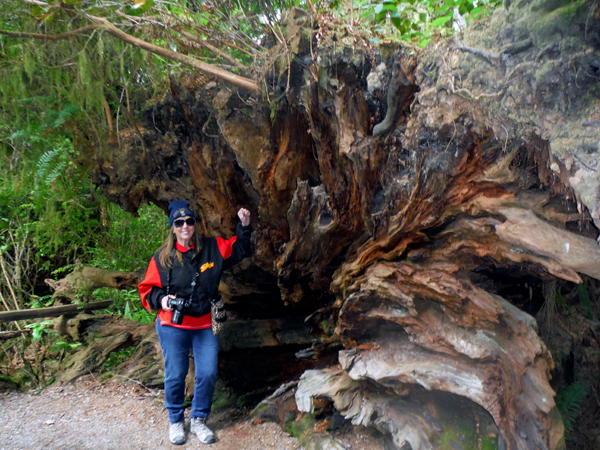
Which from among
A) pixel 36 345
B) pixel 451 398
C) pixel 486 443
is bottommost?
pixel 36 345

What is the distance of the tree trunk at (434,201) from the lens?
214 centimetres

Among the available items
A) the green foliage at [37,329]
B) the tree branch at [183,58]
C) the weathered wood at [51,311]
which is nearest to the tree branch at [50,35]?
the tree branch at [183,58]

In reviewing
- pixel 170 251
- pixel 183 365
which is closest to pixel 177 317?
pixel 183 365

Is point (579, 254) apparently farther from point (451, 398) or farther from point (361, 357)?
point (361, 357)

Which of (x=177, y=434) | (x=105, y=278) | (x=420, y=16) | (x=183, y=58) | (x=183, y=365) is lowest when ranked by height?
(x=177, y=434)

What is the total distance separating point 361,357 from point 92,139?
412 centimetres

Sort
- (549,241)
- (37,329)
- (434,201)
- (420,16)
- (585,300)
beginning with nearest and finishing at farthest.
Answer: (549,241), (434,201), (420,16), (585,300), (37,329)

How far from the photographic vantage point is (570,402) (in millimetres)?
3355

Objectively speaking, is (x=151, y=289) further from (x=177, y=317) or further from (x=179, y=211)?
(x=179, y=211)

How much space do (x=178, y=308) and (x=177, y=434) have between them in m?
1.23

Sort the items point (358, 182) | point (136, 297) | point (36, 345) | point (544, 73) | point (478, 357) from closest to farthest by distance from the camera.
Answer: point (544, 73)
point (478, 357)
point (358, 182)
point (36, 345)
point (136, 297)

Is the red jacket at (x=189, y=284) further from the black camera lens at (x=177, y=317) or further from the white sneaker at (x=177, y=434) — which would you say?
the white sneaker at (x=177, y=434)

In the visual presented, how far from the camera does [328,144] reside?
3.46m

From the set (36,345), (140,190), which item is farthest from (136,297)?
(140,190)
